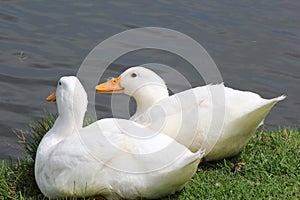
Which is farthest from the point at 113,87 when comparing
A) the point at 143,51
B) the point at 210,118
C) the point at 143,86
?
the point at 143,51

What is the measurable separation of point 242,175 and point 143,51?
580cm

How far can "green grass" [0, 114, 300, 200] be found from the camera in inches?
215

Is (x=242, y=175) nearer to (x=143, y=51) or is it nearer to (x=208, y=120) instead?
(x=208, y=120)

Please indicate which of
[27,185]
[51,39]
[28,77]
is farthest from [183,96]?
[51,39]

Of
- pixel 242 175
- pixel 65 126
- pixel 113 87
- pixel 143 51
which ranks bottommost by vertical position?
pixel 143 51

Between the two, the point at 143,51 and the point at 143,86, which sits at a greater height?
the point at 143,86

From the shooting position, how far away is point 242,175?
19.5 feet

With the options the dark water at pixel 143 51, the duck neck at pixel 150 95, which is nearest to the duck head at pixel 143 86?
the duck neck at pixel 150 95

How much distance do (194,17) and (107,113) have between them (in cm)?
384

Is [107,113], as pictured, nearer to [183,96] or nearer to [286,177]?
[183,96]

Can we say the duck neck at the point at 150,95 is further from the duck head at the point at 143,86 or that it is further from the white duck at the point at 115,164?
the white duck at the point at 115,164

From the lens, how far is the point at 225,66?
1104cm

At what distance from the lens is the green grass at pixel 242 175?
5469 mm

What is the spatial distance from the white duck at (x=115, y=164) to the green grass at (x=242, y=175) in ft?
1.02
